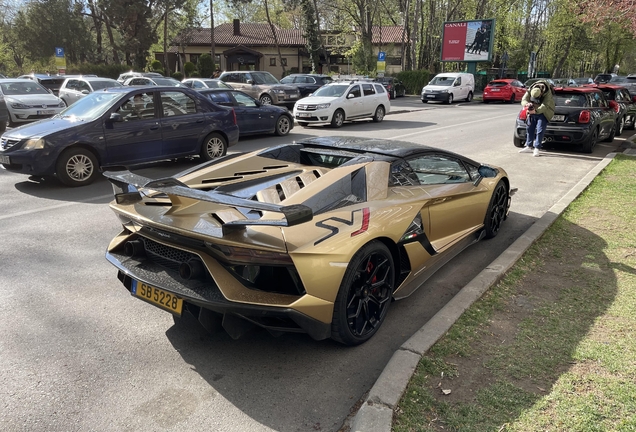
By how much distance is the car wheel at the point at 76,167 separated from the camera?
8070mm

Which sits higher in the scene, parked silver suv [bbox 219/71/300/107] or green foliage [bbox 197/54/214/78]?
green foliage [bbox 197/54/214/78]

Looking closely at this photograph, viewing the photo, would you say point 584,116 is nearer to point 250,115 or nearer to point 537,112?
point 537,112

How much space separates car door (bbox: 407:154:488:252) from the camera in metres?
4.35

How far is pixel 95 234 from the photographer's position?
5.91 meters

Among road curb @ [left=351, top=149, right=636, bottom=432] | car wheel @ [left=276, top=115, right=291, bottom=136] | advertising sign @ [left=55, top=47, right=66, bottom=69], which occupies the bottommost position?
road curb @ [left=351, top=149, right=636, bottom=432]

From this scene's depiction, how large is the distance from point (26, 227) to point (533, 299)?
5886 mm

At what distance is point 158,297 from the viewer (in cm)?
325

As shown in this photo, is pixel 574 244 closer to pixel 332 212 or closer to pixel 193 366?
pixel 332 212

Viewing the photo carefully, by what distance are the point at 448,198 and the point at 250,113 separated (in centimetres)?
1014

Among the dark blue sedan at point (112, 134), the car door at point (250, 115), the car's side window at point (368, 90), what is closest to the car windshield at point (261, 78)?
the car's side window at point (368, 90)

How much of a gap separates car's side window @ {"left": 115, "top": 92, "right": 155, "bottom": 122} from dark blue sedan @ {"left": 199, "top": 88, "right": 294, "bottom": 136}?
4.24 m

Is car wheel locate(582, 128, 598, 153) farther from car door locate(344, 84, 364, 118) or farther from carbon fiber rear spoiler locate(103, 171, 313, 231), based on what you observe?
carbon fiber rear spoiler locate(103, 171, 313, 231)

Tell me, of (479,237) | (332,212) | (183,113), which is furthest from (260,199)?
(183,113)

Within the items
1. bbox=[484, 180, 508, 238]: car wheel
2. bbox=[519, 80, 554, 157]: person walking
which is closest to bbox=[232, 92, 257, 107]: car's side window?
bbox=[519, 80, 554, 157]: person walking
